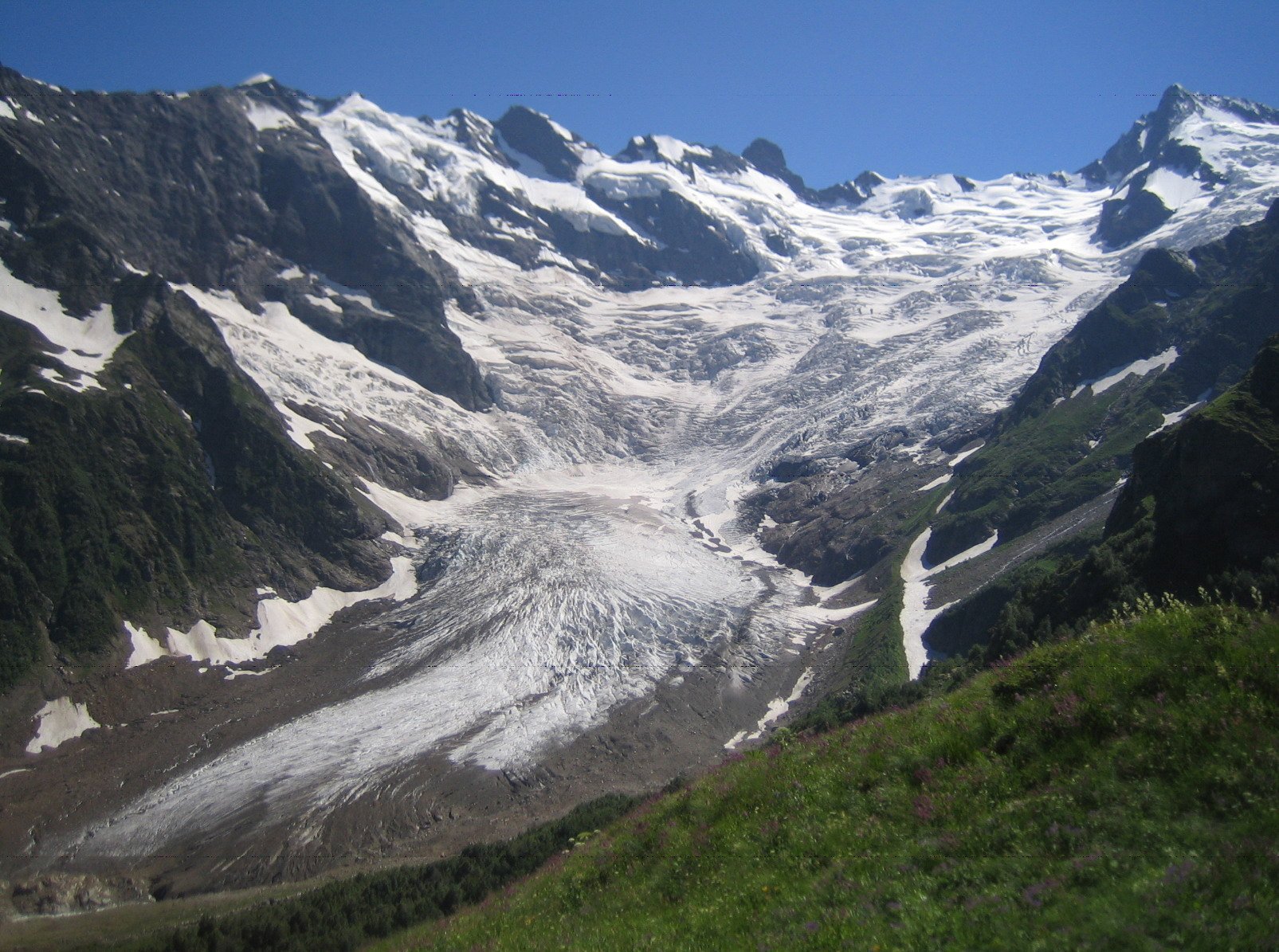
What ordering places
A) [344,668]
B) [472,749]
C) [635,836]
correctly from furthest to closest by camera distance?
[344,668]
[472,749]
[635,836]

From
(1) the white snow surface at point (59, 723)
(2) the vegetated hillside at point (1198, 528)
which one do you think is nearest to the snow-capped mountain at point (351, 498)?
(1) the white snow surface at point (59, 723)

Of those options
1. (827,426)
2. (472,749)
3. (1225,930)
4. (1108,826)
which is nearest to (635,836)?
(1108,826)

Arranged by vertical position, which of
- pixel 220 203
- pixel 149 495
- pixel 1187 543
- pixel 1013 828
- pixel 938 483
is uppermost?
pixel 220 203

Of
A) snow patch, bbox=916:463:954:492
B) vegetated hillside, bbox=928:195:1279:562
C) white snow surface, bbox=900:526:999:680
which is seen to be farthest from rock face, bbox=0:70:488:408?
vegetated hillside, bbox=928:195:1279:562

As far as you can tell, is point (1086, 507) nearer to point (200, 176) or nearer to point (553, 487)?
point (553, 487)

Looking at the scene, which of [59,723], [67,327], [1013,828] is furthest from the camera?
[67,327]

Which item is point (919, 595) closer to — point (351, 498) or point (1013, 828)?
point (351, 498)

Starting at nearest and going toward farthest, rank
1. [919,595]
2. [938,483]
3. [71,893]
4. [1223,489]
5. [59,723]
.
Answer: [1223,489] → [71,893] → [59,723] → [919,595] → [938,483]

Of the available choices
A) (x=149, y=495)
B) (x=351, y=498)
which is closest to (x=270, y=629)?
(x=149, y=495)
